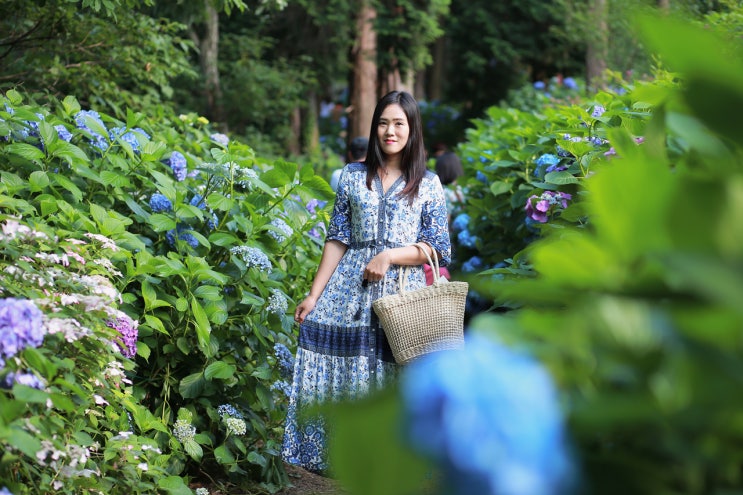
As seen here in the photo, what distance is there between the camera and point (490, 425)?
2.44ft

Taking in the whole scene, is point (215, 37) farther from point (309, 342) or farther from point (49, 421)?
point (49, 421)

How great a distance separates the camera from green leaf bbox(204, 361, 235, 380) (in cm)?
360

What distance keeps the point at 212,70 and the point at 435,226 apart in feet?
31.5

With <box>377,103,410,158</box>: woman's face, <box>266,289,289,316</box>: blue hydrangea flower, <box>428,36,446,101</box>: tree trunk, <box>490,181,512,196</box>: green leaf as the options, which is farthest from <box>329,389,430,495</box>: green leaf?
<box>428,36,446,101</box>: tree trunk

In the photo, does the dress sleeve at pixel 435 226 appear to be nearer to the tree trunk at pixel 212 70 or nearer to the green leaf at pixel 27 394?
the green leaf at pixel 27 394

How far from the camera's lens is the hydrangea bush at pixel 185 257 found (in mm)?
3469

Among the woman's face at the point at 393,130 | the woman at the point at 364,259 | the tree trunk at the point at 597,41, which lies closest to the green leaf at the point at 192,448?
the woman at the point at 364,259

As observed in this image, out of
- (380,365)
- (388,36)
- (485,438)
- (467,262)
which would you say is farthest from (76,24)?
(388,36)

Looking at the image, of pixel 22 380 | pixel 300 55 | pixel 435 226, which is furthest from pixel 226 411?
pixel 300 55

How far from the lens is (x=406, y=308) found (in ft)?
11.6

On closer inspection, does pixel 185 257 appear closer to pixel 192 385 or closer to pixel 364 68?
pixel 192 385

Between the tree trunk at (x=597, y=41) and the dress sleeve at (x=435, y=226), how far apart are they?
1104cm

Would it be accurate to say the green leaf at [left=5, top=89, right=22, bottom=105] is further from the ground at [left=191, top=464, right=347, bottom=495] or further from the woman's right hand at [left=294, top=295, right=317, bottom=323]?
the ground at [left=191, top=464, right=347, bottom=495]

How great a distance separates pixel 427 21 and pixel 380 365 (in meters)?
11.2
